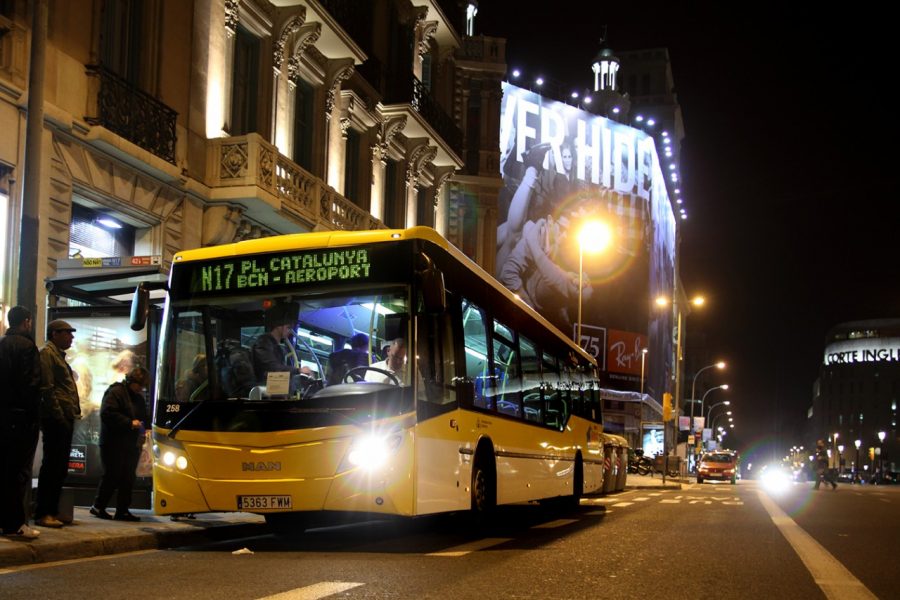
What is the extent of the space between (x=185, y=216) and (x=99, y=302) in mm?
4546

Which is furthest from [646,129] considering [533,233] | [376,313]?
[376,313]

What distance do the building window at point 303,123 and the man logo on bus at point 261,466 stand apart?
15202mm

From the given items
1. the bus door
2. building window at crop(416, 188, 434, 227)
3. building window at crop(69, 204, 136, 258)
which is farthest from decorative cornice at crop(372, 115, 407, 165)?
the bus door

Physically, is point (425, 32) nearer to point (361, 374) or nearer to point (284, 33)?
point (284, 33)

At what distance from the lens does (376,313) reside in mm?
10445

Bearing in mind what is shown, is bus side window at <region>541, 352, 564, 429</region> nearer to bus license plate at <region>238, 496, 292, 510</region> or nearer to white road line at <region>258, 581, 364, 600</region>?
bus license plate at <region>238, 496, 292, 510</region>

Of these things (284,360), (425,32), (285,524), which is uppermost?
(425,32)

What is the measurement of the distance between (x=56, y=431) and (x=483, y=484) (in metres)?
4.78

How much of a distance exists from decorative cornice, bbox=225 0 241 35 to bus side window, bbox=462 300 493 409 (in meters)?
11.1

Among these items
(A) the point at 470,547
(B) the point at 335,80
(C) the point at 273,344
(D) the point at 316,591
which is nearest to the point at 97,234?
(C) the point at 273,344

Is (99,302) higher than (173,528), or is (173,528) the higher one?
(99,302)

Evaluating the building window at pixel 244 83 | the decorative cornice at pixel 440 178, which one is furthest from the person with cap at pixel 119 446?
the decorative cornice at pixel 440 178

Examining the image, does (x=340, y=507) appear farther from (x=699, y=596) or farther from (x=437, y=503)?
(x=699, y=596)

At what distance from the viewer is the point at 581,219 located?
238 feet
